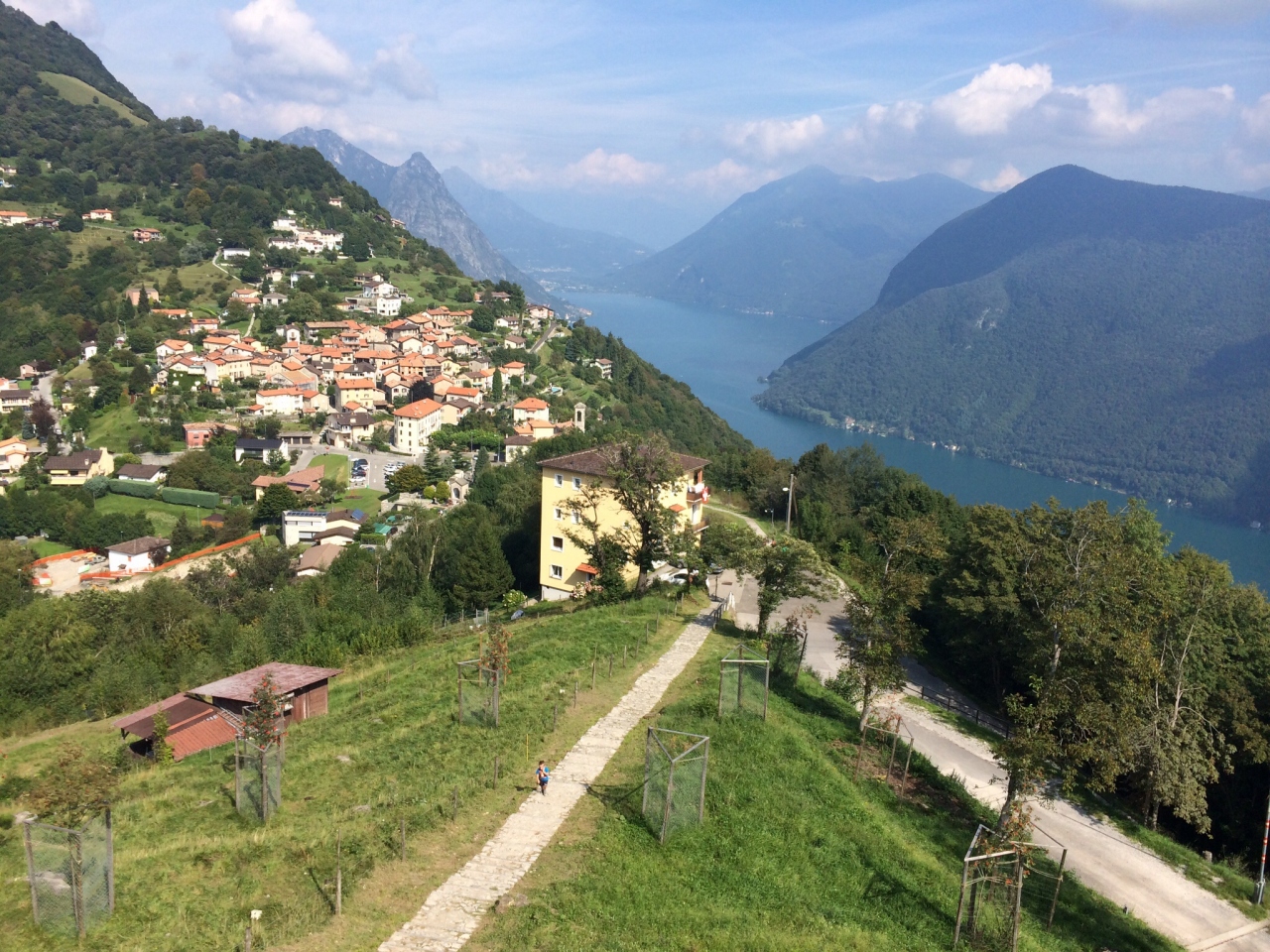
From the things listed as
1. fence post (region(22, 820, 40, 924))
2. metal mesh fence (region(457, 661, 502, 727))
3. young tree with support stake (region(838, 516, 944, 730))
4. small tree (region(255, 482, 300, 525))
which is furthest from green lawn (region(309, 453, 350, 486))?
fence post (region(22, 820, 40, 924))

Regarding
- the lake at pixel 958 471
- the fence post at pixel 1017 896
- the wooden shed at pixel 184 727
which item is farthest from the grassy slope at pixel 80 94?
the fence post at pixel 1017 896

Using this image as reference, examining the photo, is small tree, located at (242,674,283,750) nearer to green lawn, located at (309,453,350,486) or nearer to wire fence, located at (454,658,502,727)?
wire fence, located at (454,658,502,727)

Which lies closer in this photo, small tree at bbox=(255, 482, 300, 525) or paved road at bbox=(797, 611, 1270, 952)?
paved road at bbox=(797, 611, 1270, 952)

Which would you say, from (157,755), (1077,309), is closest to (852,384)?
(1077,309)

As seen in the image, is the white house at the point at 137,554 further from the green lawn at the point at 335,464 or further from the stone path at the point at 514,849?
the stone path at the point at 514,849

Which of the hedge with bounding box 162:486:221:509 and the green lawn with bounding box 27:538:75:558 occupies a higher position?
the hedge with bounding box 162:486:221:509

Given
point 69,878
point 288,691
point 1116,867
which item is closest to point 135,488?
point 288,691
